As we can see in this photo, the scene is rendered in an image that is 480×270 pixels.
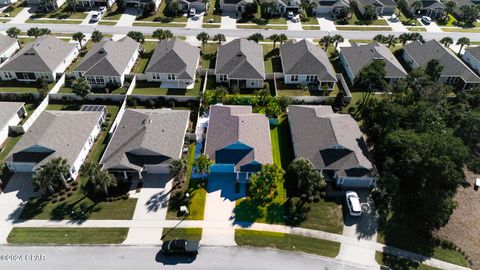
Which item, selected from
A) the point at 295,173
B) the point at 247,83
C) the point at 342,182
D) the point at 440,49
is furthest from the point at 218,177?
the point at 440,49

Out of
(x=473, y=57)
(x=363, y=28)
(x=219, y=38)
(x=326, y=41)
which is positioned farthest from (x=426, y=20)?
(x=219, y=38)

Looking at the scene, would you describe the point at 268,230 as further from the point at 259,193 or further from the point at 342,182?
the point at 342,182

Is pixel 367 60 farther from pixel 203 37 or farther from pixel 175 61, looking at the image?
pixel 175 61

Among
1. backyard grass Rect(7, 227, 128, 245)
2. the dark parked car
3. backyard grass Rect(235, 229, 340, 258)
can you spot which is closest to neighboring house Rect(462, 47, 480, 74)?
backyard grass Rect(235, 229, 340, 258)

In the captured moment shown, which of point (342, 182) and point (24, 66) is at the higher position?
point (24, 66)

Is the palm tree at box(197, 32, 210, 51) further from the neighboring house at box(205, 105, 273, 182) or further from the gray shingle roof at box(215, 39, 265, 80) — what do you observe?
the neighboring house at box(205, 105, 273, 182)

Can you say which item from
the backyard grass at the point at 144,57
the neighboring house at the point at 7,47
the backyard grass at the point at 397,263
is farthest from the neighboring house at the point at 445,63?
the neighboring house at the point at 7,47
